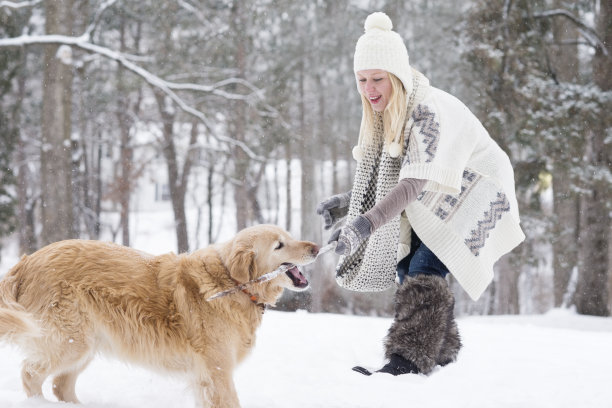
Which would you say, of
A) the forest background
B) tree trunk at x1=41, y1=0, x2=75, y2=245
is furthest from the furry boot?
tree trunk at x1=41, y1=0, x2=75, y2=245

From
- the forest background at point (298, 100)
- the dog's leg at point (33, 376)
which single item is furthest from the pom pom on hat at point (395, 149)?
the forest background at point (298, 100)

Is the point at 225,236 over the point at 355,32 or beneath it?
beneath

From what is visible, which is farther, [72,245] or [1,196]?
[1,196]

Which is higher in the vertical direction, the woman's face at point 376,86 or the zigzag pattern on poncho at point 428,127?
the woman's face at point 376,86

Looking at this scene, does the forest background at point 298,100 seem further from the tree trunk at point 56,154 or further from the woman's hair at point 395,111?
the woman's hair at point 395,111

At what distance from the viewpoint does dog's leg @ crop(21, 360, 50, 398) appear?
9.70 ft

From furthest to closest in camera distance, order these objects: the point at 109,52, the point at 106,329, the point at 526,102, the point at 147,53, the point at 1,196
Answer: the point at 147,53 → the point at 1,196 → the point at 526,102 → the point at 109,52 → the point at 106,329

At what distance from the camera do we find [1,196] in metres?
16.6

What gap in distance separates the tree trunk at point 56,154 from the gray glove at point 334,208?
7.70 meters

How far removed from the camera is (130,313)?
2.98 metres

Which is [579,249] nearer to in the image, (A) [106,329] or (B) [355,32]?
(B) [355,32]

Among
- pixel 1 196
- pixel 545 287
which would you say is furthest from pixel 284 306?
pixel 545 287

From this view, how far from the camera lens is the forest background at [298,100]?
36.2ft

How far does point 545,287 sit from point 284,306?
63.8ft
